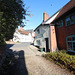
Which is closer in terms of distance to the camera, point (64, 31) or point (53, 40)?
point (64, 31)

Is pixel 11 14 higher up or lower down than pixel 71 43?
higher up

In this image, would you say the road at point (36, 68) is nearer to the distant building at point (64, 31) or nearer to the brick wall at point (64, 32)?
the distant building at point (64, 31)

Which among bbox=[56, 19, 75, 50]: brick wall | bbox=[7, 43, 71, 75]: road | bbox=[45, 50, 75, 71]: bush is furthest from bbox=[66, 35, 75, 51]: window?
bbox=[7, 43, 71, 75]: road

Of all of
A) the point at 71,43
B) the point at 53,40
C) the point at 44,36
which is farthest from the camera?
the point at 44,36

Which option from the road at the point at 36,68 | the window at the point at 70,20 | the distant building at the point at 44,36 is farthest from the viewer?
the distant building at the point at 44,36

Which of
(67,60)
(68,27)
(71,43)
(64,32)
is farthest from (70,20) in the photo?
(67,60)

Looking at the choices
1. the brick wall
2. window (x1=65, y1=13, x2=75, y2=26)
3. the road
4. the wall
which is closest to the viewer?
the road

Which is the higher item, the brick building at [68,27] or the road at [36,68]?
the brick building at [68,27]

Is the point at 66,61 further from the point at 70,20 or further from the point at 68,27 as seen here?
the point at 70,20

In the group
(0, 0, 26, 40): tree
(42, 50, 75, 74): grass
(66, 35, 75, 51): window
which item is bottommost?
(42, 50, 75, 74): grass

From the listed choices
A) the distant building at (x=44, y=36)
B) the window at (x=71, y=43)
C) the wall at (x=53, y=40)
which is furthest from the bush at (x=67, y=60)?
the distant building at (x=44, y=36)

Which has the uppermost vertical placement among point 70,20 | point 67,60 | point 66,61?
point 70,20

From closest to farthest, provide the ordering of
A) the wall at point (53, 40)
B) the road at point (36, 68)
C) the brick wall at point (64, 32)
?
the road at point (36, 68)
the brick wall at point (64, 32)
the wall at point (53, 40)

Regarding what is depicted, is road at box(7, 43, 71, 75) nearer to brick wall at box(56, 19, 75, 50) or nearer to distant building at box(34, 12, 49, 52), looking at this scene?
brick wall at box(56, 19, 75, 50)
